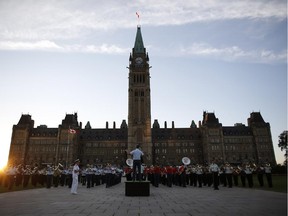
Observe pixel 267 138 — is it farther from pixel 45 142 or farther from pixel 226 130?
pixel 45 142

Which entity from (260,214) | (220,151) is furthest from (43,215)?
(220,151)

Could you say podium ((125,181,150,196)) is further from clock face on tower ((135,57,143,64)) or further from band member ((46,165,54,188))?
clock face on tower ((135,57,143,64))

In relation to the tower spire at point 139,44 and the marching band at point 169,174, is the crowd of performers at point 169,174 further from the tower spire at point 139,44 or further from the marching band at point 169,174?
the tower spire at point 139,44

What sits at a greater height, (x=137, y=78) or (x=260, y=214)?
(x=137, y=78)

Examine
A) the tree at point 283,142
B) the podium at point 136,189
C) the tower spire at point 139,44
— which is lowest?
the podium at point 136,189

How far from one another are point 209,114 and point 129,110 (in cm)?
3841

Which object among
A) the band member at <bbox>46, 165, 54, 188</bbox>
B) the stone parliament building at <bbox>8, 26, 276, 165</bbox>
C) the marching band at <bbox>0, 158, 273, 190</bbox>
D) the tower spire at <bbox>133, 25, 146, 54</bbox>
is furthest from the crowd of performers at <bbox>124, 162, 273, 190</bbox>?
the tower spire at <bbox>133, 25, 146, 54</bbox>

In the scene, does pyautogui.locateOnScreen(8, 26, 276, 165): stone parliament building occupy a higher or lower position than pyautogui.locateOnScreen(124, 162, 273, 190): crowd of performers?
higher

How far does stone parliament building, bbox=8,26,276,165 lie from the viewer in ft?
319

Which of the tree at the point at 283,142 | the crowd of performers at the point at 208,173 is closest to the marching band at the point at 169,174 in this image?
the crowd of performers at the point at 208,173

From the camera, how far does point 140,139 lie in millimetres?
93750

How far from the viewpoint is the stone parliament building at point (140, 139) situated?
97.4 metres

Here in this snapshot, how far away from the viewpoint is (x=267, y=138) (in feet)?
340

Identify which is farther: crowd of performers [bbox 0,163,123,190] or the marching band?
crowd of performers [bbox 0,163,123,190]
